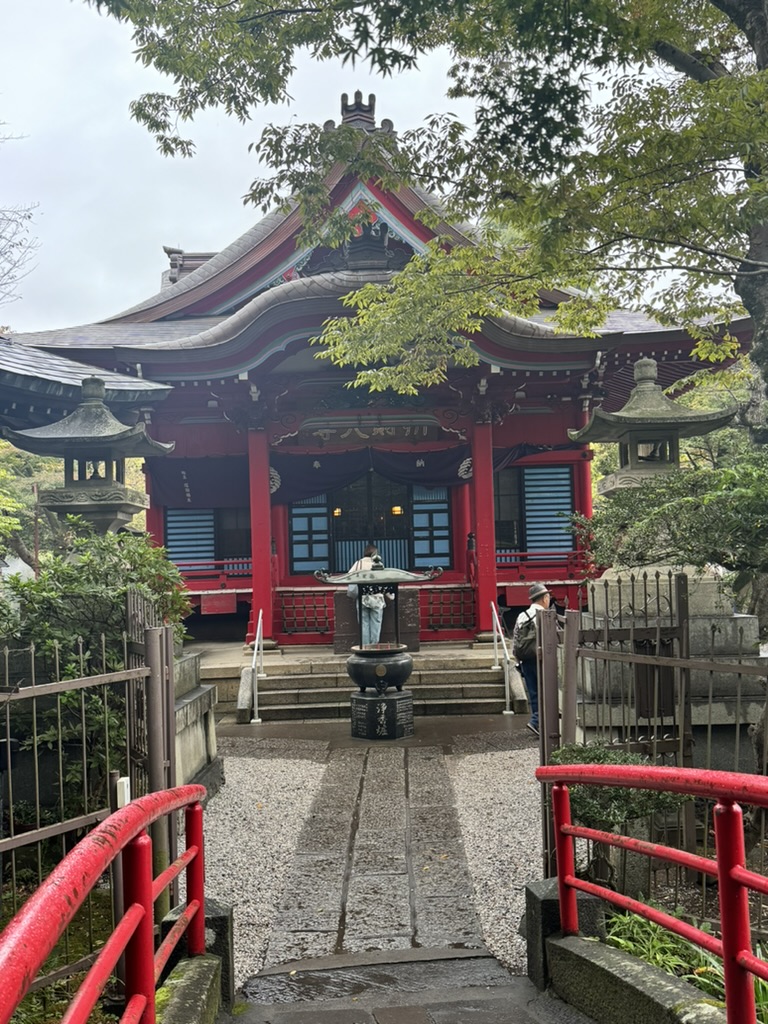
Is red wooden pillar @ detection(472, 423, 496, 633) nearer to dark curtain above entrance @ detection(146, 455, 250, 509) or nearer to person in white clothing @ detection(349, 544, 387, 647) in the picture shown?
person in white clothing @ detection(349, 544, 387, 647)

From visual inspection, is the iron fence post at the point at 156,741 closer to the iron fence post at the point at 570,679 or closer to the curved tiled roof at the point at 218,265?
the iron fence post at the point at 570,679

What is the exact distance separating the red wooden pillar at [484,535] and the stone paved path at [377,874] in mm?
6262

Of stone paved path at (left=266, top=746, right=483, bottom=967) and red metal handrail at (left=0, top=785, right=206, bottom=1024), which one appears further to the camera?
stone paved path at (left=266, top=746, right=483, bottom=967)

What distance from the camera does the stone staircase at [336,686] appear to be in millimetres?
10859

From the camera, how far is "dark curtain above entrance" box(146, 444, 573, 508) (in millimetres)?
15656

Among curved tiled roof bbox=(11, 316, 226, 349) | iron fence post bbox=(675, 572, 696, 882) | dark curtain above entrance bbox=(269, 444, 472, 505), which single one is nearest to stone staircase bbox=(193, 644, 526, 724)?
dark curtain above entrance bbox=(269, 444, 472, 505)

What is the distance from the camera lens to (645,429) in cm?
861

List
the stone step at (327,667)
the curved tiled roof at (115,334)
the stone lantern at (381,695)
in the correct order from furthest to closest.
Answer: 1. the curved tiled roof at (115,334)
2. the stone step at (327,667)
3. the stone lantern at (381,695)

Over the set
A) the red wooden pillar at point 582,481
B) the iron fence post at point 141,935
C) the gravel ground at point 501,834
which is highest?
the red wooden pillar at point 582,481

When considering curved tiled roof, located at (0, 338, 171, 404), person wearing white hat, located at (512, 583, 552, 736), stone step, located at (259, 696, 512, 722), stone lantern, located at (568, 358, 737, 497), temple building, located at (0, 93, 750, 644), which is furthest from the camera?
temple building, located at (0, 93, 750, 644)

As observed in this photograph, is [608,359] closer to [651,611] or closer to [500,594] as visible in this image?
[500,594]

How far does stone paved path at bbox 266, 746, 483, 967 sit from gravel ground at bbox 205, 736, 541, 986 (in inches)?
4.1

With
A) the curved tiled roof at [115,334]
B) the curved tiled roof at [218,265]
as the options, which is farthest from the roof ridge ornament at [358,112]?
the curved tiled roof at [115,334]

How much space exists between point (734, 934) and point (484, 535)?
11741 millimetres
